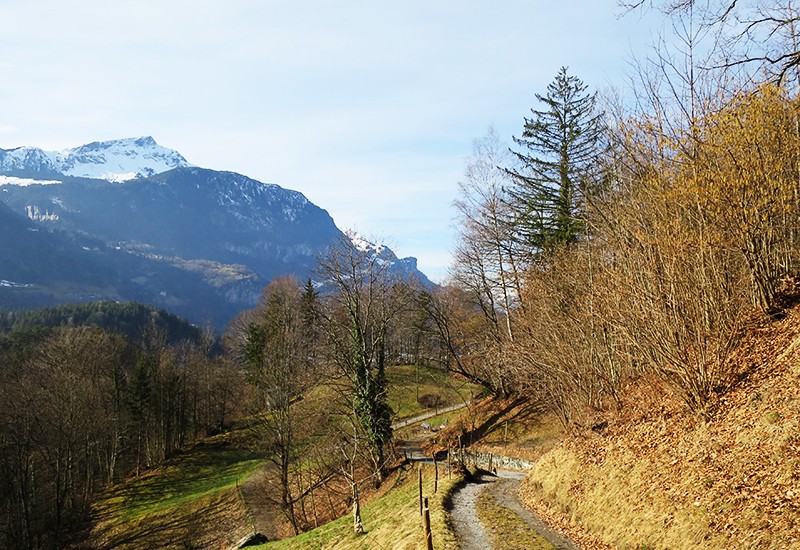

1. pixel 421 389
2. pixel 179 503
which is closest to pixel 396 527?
pixel 179 503

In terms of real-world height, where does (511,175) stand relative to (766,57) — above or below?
above

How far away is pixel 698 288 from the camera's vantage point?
38.1 ft

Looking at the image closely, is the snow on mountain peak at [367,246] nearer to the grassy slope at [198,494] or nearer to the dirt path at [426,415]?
the grassy slope at [198,494]

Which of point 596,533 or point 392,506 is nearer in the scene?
point 596,533

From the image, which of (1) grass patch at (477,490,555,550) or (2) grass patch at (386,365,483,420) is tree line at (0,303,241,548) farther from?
(1) grass patch at (477,490,555,550)

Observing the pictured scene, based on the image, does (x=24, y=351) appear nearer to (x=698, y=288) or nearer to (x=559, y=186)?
(x=559, y=186)

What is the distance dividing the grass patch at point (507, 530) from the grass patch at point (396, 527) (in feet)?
3.70

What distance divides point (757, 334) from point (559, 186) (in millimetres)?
17940

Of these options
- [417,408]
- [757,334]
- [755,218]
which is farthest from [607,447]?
[417,408]

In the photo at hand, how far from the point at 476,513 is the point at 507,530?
2272mm

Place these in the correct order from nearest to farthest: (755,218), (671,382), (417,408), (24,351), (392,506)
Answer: (755,218)
(671,382)
(392,506)
(417,408)
(24,351)

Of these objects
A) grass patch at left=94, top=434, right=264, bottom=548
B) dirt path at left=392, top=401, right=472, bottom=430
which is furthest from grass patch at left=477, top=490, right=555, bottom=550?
dirt path at left=392, top=401, right=472, bottom=430

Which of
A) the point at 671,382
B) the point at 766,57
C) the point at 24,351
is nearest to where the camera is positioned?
the point at 766,57

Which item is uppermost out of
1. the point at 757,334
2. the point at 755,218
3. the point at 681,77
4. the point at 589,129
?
the point at 589,129
